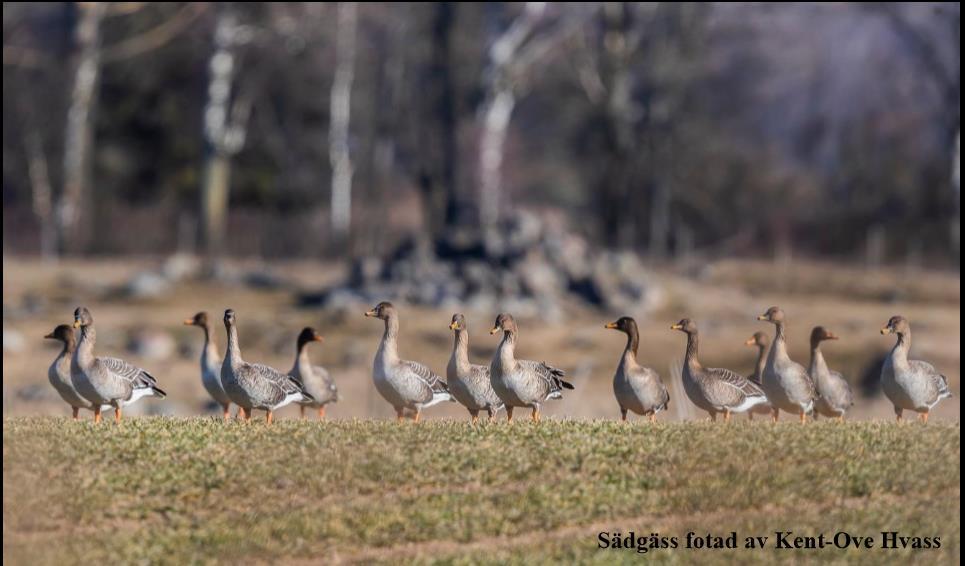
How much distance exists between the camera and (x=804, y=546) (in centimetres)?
1398

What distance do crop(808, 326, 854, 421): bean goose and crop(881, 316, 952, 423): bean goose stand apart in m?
0.65

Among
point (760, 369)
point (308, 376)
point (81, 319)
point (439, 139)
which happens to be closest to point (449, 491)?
point (308, 376)

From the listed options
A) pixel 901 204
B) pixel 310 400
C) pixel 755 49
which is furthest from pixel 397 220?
pixel 310 400

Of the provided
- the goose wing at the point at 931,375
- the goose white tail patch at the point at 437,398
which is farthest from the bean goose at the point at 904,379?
the goose white tail patch at the point at 437,398

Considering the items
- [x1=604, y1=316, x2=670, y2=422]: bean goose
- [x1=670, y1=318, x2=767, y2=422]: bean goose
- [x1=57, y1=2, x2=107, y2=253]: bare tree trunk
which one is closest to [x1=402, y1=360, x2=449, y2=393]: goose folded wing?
[x1=604, y1=316, x2=670, y2=422]: bean goose

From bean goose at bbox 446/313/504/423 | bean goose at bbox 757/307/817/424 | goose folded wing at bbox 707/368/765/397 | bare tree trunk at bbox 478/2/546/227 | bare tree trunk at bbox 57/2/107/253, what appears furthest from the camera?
bare tree trunk at bbox 57/2/107/253

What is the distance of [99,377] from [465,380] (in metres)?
→ 3.43

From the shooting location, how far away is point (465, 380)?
15875 millimetres

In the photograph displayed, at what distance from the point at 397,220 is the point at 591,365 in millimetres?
35177

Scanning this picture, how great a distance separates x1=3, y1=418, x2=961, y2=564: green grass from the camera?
13758 millimetres

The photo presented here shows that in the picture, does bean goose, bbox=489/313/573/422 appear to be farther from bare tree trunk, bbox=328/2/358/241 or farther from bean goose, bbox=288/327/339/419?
bare tree trunk, bbox=328/2/358/241

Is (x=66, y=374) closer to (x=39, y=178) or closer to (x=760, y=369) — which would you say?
(x=760, y=369)

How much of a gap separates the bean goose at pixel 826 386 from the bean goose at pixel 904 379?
0.65 m

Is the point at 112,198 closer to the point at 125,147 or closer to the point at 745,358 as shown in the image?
the point at 125,147
